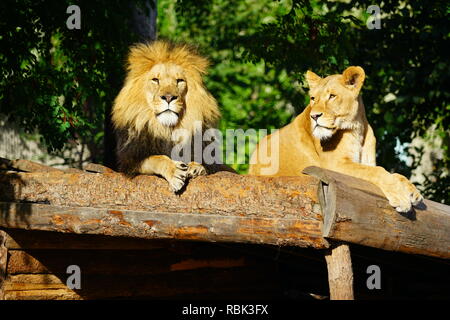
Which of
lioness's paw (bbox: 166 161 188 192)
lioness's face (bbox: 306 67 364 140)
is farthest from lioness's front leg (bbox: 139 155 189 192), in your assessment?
lioness's face (bbox: 306 67 364 140)

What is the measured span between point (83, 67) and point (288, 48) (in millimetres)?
2383

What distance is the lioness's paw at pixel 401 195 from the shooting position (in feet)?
12.3

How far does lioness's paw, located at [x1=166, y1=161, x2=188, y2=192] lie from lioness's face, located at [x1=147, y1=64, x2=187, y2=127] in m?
0.80

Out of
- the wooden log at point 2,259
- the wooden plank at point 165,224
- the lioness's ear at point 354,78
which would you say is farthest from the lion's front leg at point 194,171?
the wooden log at point 2,259

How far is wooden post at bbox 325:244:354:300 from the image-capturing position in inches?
140

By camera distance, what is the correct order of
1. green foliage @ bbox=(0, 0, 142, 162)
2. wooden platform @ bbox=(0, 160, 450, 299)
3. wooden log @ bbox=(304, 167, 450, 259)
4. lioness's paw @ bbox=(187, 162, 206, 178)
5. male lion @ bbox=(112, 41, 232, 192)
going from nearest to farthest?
wooden log @ bbox=(304, 167, 450, 259) < wooden platform @ bbox=(0, 160, 450, 299) < lioness's paw @ bbox=(187, 162, 206, 178) < male lion @ bbox=(112, 41, 232, 192) < green foliage @ bbox=(0, 0, 142, 162)

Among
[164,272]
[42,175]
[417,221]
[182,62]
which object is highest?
[182,62]

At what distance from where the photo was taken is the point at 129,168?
4414mm

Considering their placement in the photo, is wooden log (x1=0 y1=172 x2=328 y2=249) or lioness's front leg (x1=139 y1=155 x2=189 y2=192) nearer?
wooden log (x1=0 y1=172 x2=328 y2=249)

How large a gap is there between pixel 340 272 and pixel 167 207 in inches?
42.1

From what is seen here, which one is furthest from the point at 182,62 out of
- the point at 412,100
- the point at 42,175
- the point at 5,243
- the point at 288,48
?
the point at 412,100

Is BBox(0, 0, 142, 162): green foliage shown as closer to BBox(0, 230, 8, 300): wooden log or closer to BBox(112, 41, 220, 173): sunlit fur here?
BBox(112, 41, 220, 173): sunlit fur

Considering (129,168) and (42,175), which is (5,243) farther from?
(129,168)

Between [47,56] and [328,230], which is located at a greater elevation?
[47,56]
